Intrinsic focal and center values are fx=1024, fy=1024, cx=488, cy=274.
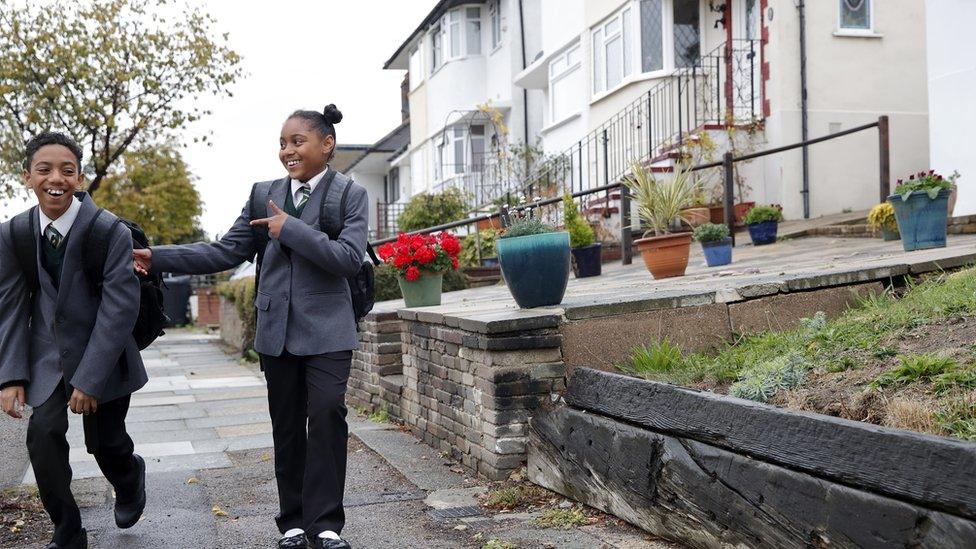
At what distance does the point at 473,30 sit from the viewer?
90.4ft

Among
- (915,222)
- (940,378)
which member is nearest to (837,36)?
(915,222)

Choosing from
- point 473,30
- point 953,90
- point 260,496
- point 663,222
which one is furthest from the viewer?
point 473,30

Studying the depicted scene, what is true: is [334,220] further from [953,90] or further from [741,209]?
[741,209]

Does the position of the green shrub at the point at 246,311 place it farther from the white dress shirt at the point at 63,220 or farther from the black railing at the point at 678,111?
the white dress shirt at the point at 63,220

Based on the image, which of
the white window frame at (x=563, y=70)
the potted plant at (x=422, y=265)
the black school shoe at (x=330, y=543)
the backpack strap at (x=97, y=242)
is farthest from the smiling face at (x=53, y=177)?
the white window frame at (x=563, y=70)

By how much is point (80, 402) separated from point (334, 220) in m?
1.28

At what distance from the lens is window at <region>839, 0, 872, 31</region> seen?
15242 millimetres

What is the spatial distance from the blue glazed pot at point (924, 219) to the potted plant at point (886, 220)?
1.74m

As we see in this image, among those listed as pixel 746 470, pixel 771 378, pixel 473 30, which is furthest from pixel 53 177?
pixel 473 30

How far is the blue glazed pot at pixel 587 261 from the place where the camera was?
1161cm

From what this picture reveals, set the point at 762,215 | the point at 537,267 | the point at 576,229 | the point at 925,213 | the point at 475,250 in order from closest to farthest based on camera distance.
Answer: the point at 537,267 → the point at 925,213 → the point at 576,229 → the point at 762,215 → the point at 475,250

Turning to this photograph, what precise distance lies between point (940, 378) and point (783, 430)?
2.28 feet

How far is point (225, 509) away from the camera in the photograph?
545 cm

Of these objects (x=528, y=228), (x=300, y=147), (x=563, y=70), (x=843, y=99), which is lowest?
(x=528, y=228)
